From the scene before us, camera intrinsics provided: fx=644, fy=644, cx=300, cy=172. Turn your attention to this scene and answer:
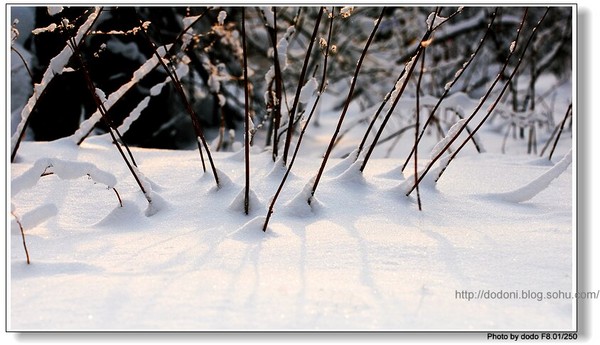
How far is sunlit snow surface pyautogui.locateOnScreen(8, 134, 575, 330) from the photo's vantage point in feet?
3.03

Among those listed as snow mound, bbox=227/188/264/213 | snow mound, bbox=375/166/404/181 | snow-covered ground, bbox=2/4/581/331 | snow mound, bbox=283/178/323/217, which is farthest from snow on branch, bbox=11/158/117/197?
snow mound, bbox=375/166/404/181

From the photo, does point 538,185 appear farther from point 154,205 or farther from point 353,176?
point 154,205

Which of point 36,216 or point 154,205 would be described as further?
point 154,205

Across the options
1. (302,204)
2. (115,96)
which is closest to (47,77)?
(115,96)

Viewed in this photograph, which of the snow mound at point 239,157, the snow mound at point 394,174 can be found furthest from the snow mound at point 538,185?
the snow mound at point 239,157

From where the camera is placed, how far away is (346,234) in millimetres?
1246

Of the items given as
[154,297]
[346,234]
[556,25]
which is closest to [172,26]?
[346,234]

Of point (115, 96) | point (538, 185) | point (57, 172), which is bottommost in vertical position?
point (538, 185)

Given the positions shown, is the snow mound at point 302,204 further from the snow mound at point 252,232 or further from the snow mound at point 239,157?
the snow mound at point 239,157

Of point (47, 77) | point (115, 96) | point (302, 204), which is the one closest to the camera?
point (302, 204)

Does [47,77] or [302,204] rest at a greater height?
[47,77]

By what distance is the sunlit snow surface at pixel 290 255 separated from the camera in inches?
36.4

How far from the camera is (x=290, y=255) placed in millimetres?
1136

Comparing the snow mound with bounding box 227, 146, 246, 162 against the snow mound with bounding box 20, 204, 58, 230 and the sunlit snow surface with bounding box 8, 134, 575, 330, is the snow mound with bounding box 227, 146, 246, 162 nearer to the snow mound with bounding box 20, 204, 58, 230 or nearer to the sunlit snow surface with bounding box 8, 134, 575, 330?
the sunlit snow surface with bounding box 8, 134, 575, 330
